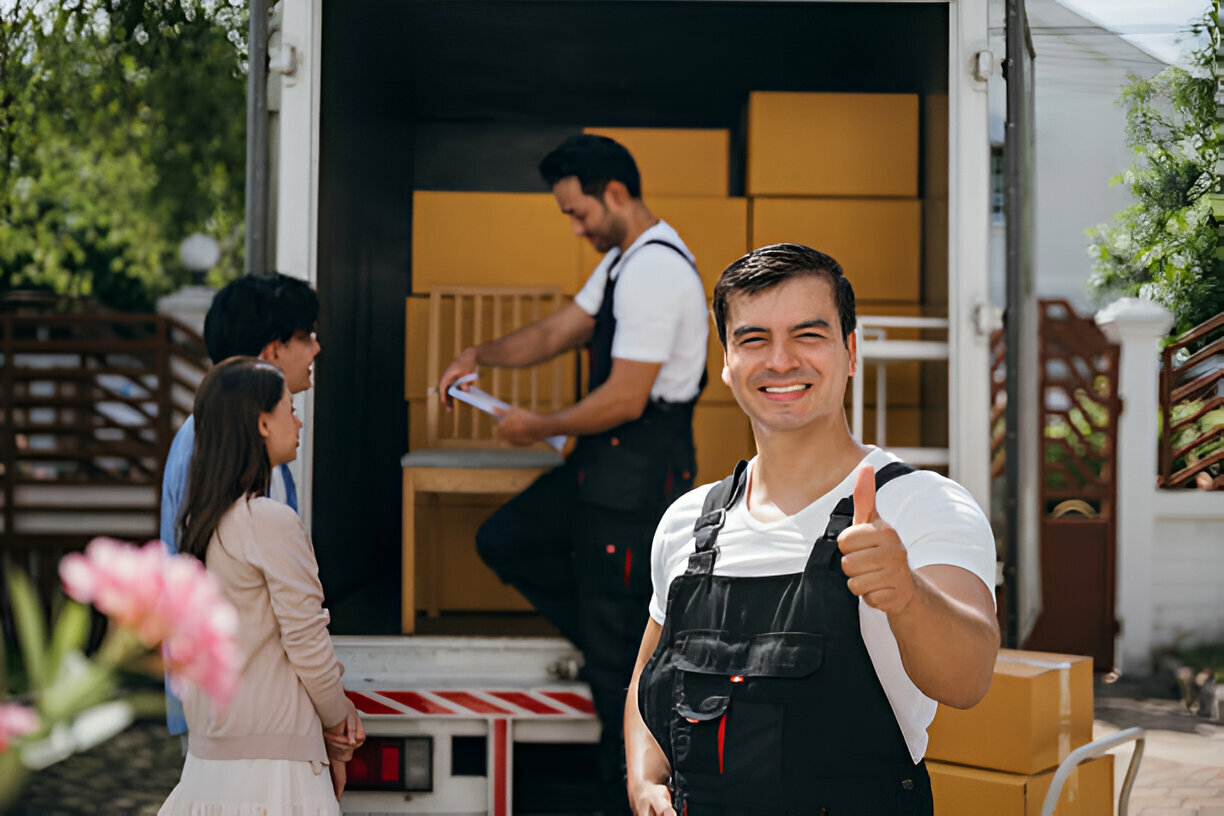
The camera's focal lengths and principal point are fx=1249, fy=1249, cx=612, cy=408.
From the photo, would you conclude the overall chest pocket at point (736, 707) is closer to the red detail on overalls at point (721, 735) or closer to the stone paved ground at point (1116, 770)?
the red detail on overalls at point (721, 735)

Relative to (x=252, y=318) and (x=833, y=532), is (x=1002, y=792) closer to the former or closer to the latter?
(x=833, y=532)

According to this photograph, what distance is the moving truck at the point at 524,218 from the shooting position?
284 centimetres

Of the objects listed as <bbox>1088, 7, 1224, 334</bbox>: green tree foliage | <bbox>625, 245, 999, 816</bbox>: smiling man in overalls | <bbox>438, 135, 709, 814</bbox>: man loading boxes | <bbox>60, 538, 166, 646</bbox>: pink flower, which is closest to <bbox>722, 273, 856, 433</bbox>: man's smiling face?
<bbox>625, 245, 999, 816</bbox>: smiling man in overalls

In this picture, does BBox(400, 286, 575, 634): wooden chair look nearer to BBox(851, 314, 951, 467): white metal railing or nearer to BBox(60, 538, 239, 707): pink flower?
BBox(851, 314, 951, 467): white metal railing

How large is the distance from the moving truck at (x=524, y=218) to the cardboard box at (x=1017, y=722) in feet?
1.69

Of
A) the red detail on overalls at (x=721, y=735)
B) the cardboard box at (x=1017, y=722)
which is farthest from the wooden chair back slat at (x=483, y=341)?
the red detail on overalls at (x=721, y=735)

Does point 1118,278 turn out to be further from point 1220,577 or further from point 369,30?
point 1220,577

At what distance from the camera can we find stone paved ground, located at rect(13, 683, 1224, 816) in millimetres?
5086

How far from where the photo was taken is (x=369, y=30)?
365 centimetres

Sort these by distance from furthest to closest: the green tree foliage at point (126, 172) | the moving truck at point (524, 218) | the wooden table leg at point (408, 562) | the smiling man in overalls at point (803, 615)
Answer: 1. the green tree foliage at point (126, 172)
2. the wooden table leg at point (408, 562)
3. the moving truck at point (524, 218)
4. the smiling man in overalls at point (803, 615)

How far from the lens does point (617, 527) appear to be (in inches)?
116

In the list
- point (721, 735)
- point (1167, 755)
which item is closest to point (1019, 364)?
point (721, 735)

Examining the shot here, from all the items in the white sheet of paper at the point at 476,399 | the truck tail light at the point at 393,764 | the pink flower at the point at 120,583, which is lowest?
the truck tail light at the point at 393,764

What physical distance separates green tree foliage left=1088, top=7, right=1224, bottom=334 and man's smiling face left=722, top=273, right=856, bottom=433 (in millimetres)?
2046
